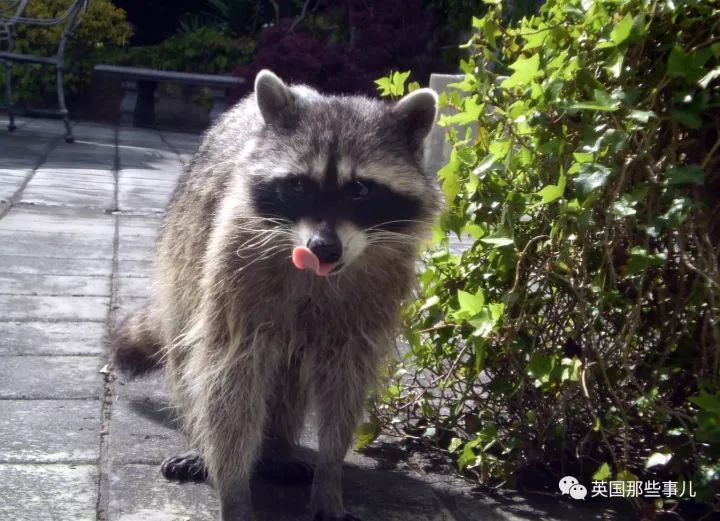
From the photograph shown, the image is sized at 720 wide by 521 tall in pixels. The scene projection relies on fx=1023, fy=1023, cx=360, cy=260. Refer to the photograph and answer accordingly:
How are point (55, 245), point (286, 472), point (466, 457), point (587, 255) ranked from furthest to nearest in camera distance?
point (55, 245) < point (286, 472) < point (466, 457) < point (587, 255)

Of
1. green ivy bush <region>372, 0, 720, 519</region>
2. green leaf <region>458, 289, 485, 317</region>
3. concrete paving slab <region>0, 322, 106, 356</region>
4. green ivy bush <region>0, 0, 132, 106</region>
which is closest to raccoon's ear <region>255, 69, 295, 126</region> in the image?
green ivy bush <region>372, 0, 720, 519</region>

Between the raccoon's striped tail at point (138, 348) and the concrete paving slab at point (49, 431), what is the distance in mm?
191

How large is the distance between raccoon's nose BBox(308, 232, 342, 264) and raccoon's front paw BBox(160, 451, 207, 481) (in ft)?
2.41

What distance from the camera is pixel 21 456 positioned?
9.16 ft

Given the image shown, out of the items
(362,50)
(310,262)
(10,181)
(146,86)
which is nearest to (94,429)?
(310,262)

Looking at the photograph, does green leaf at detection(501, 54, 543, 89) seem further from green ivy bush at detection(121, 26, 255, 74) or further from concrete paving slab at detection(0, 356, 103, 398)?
green ivy bush at detection(121, 26, 255, 74)

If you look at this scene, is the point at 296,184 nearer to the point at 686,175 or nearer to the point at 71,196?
the point at 686,175

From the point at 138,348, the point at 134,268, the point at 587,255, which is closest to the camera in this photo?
the point at 587,255

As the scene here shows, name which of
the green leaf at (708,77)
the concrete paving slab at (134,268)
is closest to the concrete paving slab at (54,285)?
the concrete paving slab at (134,268)

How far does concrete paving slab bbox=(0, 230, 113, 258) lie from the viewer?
5.14 m

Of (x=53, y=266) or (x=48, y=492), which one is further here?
(x=53, y=266)

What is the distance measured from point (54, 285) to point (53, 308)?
1.22 feet

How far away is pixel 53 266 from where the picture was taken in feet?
16.2

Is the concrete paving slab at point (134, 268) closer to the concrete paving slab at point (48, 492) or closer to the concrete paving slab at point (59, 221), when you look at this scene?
the concrete paving slab at point (59, 221)
